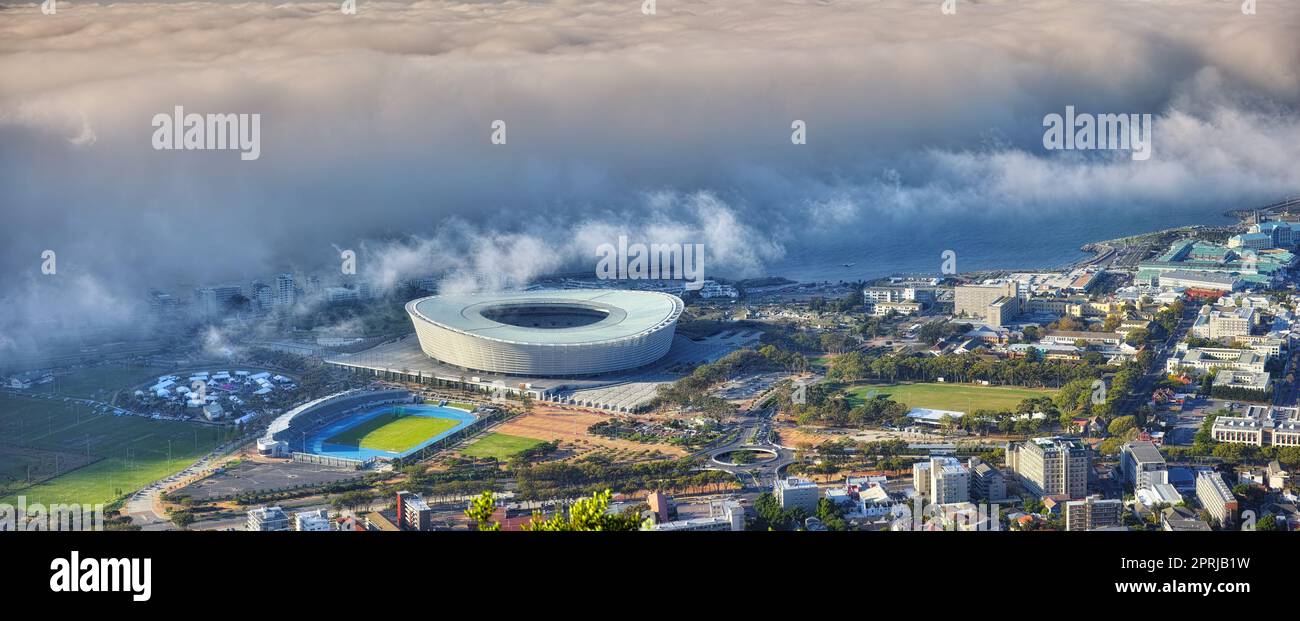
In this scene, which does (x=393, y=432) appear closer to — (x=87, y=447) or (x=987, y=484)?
(x=87, y=447)

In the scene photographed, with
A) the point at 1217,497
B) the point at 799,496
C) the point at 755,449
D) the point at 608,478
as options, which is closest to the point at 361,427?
the point at 608,478

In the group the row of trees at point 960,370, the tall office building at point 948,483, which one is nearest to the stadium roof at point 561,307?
the row of trees at point 960,370

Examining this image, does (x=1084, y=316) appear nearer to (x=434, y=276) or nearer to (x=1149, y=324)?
(x=1149, y=324)

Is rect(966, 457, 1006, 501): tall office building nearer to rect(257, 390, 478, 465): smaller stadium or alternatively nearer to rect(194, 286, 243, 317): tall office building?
rect(257, 390, 478, 465): smaller stadium

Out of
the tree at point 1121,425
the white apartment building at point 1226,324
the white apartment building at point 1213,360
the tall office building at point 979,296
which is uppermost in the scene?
the tall office building at point 979,296

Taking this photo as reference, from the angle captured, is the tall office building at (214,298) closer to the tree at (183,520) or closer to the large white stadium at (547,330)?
the large white stadium at (547,330)
